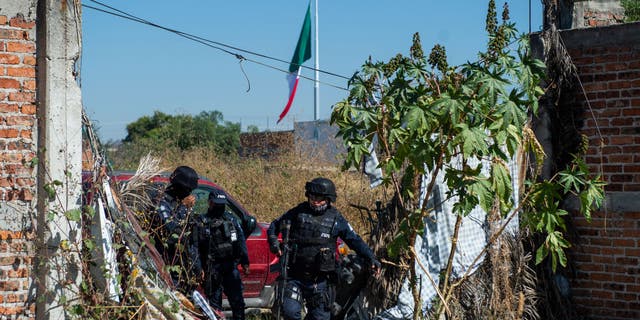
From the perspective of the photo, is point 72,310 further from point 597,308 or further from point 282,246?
point 597,308

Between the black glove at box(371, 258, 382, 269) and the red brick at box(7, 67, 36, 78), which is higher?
the red brick at box(7, 67, 36, 78)

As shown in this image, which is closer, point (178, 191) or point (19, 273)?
point (19, 273)

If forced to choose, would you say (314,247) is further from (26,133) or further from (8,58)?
(8,58)

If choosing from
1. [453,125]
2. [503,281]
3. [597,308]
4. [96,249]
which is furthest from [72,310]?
[597,308]

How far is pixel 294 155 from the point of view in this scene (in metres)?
17.4

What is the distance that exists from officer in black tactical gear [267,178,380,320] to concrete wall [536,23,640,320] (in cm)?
255

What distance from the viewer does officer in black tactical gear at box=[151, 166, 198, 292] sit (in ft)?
22.6

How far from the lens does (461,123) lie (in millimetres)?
5777

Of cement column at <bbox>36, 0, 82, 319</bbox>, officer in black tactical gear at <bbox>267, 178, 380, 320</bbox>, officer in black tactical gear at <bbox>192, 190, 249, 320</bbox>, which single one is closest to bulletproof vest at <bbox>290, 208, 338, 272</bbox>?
officer in black tactical gear at <bbox>267, 178, 380, 320</bbox>

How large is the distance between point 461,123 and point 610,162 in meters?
3.29

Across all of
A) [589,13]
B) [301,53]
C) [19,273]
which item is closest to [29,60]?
[19,273]

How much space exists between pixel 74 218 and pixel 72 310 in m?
0.69

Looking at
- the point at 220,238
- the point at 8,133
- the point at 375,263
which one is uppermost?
the point at 8,133

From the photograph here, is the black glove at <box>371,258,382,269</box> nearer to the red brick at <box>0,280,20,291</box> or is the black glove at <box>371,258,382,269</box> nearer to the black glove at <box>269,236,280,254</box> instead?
the black glove at <box>269,236,280,254</box>
